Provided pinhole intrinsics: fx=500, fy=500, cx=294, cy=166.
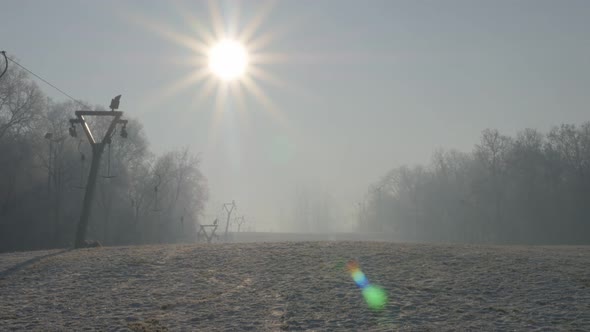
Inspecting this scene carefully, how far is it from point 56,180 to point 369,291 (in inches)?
1906

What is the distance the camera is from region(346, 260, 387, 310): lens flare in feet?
41.8

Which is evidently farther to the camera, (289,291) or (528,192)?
(528,192)

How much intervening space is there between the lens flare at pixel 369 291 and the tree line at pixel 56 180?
2908cm

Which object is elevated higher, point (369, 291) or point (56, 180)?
point (56, 180)

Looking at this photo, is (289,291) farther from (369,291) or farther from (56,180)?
(56,180)

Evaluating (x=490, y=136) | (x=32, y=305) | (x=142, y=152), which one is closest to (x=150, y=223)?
(x=142, y=152)

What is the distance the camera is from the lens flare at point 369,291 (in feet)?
41.8

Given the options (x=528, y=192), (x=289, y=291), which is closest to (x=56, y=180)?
(x=289, y=291)

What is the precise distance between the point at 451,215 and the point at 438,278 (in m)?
78.8

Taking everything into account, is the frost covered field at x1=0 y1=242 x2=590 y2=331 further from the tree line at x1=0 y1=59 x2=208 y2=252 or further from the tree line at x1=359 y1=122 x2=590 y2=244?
the tree line at x1=359 y1=122 x2=590 y2=244

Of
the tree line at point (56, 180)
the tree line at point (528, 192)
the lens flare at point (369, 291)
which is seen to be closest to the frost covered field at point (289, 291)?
the lens flare at point (369, 291)

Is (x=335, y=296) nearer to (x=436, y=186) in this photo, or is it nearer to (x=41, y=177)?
(x=41, y=177)

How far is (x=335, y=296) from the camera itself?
13.6 m

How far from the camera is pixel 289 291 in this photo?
14.2 meters
